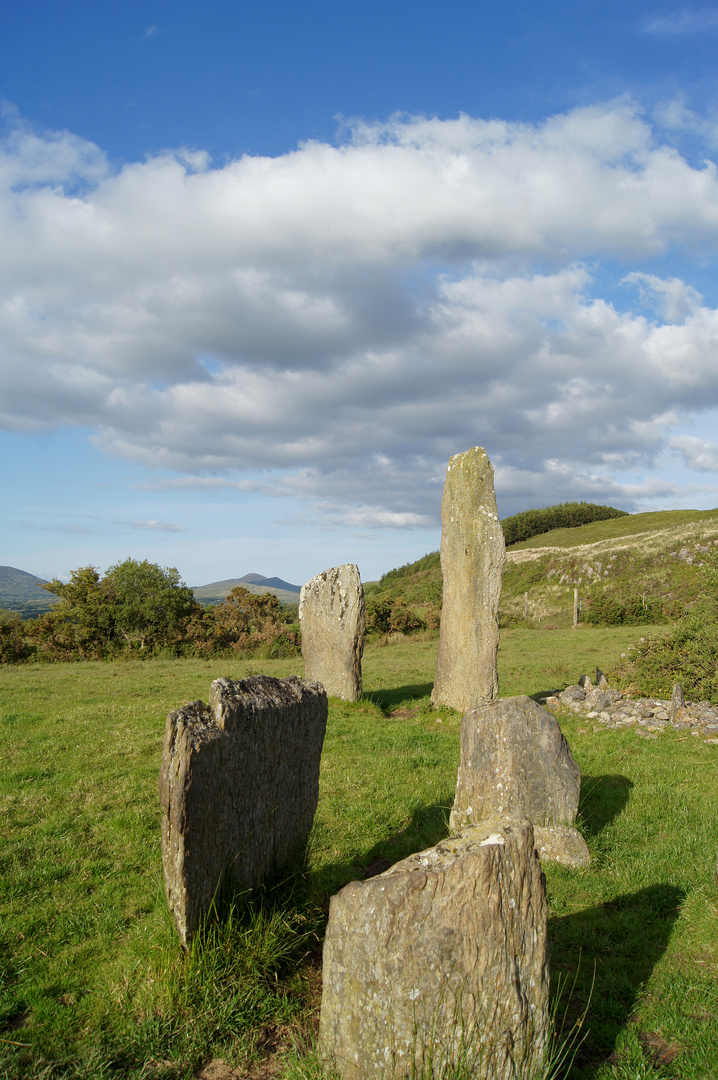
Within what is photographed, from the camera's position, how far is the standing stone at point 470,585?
12023 millimetres

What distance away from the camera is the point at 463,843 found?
3422 millimetres

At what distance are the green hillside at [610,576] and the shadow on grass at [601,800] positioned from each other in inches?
861

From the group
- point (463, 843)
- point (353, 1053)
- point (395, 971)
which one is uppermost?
point (463, 843)

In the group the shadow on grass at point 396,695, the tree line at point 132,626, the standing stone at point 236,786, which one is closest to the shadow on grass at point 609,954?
the standing stone at point 236,786

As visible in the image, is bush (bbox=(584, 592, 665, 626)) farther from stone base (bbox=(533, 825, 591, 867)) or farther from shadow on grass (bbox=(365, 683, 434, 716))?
stone base (bbox=(533, 825, 591, 867))

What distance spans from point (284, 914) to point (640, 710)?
9.66 m

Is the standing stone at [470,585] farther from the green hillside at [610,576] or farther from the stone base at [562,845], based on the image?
the green hillside at [610,576]

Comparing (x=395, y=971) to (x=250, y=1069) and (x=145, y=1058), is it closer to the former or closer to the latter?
(x=250, y=1069)

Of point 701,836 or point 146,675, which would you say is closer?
point 701,836

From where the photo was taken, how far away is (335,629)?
13.5 metres

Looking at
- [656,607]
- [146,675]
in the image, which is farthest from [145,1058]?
[656,607]

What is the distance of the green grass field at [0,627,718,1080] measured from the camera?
3.58m

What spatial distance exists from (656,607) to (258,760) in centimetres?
3227

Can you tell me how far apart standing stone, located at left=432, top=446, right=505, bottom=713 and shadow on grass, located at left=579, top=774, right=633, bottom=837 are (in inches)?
142
